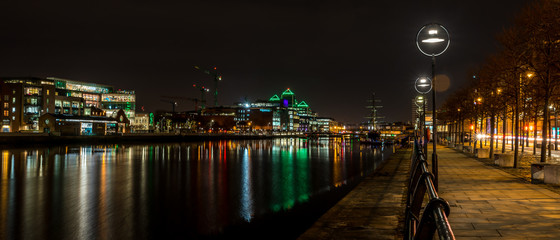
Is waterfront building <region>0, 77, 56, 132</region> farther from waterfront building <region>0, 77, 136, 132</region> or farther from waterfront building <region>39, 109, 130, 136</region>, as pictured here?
waterfront building <region>39, 109, 130, 136</region>

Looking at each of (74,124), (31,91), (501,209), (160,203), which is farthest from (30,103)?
(501,209)

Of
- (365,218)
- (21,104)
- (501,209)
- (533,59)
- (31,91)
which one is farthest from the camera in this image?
(31,91)

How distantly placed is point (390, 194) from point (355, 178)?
51.0 ft

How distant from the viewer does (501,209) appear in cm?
1043

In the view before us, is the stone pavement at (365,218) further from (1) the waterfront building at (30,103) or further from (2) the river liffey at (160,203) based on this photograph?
(1) the waterfront building at (30,103)

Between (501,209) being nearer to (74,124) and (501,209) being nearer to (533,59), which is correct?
(533,59)

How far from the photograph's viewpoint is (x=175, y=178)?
93.7 ft

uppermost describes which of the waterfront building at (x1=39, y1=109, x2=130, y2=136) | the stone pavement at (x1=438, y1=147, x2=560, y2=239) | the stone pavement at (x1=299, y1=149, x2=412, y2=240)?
the waterfront building at (x1=39, y1=109, x2=130, y2=136)

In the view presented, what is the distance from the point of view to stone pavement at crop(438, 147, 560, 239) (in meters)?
8.11

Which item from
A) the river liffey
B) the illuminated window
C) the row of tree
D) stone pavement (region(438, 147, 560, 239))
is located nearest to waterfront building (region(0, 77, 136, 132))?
the illuminated window

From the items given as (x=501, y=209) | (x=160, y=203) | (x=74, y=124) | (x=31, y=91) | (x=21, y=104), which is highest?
(x=31, y=91)

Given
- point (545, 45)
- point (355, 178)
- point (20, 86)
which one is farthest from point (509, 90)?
point (20, 86)

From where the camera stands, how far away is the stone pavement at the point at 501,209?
811cm

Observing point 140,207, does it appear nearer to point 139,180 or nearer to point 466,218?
point 139,180
